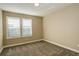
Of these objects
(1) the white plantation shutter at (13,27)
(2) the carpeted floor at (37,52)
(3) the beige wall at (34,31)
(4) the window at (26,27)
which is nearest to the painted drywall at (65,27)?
(2) the carpeted floor at (37,52)

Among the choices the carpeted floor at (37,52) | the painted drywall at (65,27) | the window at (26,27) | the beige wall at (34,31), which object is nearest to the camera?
the carpeted floor at (37,52)

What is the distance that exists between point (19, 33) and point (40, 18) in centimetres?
188

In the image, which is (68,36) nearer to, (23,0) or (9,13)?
(9,13)

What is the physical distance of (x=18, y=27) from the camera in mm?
4699

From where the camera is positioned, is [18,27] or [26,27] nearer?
[18,27]

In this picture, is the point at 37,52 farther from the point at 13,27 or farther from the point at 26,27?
the point at 26,27

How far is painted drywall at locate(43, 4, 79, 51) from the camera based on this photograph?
3.30 meters

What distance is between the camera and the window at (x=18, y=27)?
429 centimetres

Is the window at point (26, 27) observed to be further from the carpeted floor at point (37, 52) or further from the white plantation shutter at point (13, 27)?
the carpeted floor at point (37, 52)

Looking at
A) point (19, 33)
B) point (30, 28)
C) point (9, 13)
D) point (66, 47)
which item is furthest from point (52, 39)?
point (9, 13)

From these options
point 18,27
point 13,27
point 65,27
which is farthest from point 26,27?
point 65,27

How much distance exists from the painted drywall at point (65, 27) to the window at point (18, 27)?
1230 mm

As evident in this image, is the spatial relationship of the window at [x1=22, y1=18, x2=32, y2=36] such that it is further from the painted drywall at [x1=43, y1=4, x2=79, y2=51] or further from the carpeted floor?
the carpeted floor

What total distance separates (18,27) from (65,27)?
2557 millimetres
